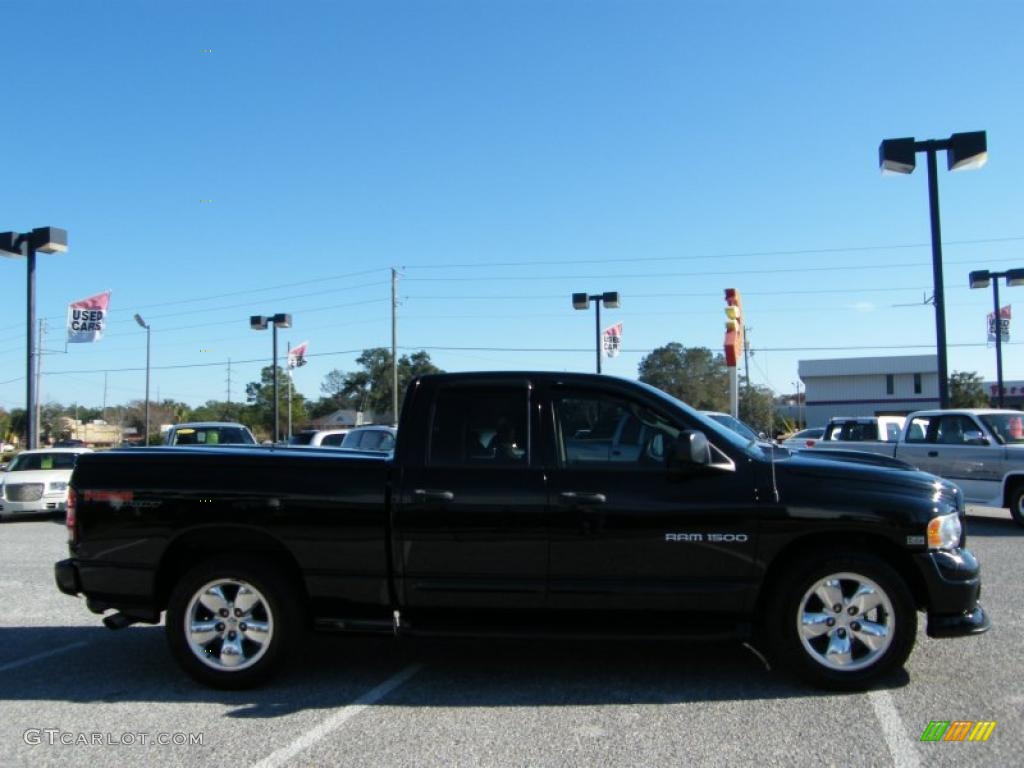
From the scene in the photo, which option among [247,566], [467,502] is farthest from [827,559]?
[247,566]

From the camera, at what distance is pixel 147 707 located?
5.19 meters

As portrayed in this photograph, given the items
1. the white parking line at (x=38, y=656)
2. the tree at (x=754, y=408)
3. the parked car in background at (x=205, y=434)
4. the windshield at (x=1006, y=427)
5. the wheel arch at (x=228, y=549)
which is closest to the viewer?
the wheel arch at (x=228, y=549)

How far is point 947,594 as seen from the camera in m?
5.24

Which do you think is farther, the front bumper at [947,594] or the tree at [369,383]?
the tree at [369,383]

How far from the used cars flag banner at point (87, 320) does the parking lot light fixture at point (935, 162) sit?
22112 mm

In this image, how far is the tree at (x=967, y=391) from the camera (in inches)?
2183

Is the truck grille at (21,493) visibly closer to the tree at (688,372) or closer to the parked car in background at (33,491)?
the parked car in background at (33,491)

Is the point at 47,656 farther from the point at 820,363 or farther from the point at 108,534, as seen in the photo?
the point at 820,363

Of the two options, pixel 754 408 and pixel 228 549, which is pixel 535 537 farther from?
pixel 754 408

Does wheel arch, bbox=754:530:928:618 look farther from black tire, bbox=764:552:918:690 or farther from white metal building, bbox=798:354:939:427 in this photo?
white metal building, bbox=798:354:939:427

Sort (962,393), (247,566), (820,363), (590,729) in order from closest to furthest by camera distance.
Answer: (590,729) < (247,566) < (962,393) < (820,363)

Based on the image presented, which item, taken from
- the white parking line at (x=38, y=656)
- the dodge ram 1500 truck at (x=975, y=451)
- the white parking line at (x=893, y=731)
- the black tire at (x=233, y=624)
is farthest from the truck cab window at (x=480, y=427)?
the dodge ram 1500 truck at (x=975, y=451)

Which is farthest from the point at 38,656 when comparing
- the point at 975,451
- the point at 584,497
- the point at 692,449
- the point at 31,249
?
the point at 31,249

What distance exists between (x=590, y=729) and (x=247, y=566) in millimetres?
2382
